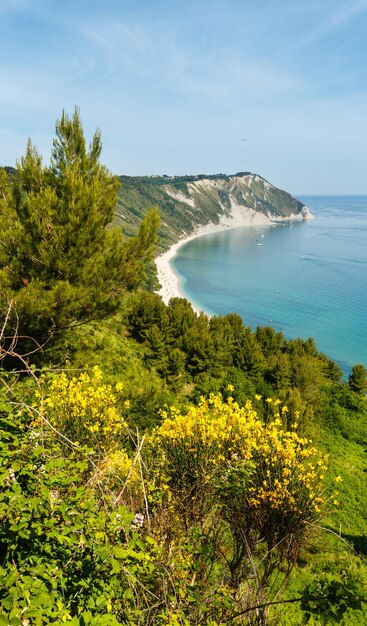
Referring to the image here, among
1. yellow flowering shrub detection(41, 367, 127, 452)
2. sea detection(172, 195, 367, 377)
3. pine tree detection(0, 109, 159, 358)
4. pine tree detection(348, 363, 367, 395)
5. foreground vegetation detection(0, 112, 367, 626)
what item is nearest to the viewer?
foreground vegetation detection(0, 112, 367, 626)

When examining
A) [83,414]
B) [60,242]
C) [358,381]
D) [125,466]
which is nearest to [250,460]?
[125,466]

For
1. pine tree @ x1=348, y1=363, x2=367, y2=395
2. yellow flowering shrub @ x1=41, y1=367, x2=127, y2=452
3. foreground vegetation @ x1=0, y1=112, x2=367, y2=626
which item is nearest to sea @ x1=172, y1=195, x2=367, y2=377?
pine tree @ x1=348, y1=363, x2=367, y2=395

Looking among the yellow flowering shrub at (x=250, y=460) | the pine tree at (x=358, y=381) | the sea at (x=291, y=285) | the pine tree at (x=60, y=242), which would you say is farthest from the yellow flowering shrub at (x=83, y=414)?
the sea at (x=291, y=285)

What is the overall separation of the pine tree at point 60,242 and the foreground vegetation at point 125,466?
0.05m

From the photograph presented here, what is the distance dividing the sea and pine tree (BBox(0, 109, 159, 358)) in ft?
132

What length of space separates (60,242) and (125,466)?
7.65 m

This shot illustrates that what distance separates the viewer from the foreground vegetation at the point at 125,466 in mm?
2967

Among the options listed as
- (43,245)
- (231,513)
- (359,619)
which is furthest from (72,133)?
(359,619)

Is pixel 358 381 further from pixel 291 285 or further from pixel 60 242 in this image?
pixel 291 285

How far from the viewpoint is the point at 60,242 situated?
1109 cm

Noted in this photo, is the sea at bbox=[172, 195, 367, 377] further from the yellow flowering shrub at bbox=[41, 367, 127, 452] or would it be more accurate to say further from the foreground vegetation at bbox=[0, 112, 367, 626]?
the yellow flowering shrub at bbox=[41, 367, 127, 452]

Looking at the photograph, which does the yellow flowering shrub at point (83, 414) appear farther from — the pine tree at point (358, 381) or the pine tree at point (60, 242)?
the pine tree at point (358, 381)

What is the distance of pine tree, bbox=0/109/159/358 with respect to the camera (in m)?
10.6

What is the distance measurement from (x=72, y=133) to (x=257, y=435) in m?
12.0
